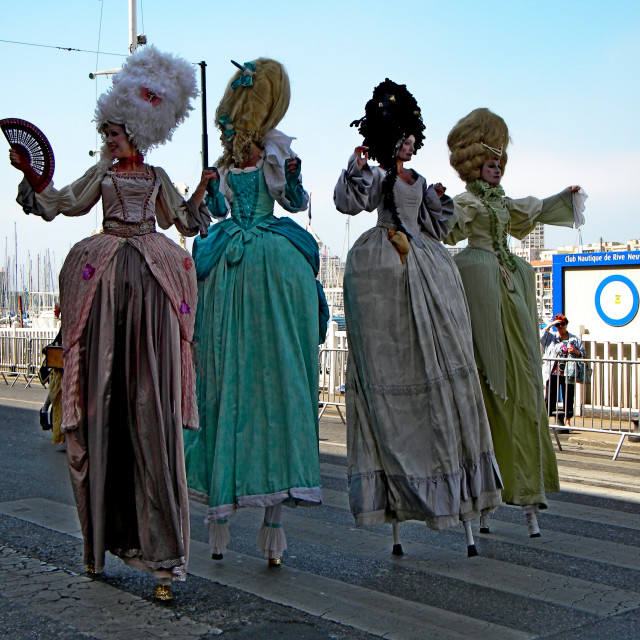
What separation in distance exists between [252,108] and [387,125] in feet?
2.54

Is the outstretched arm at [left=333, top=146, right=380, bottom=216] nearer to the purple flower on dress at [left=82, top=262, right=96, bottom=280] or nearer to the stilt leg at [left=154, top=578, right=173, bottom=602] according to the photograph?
the purple flower on dress at [left=82, top=262, right=96, bottom=280]

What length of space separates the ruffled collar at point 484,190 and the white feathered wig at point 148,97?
2.05 m

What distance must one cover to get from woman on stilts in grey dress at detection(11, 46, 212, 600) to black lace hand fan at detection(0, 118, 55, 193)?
6 cm

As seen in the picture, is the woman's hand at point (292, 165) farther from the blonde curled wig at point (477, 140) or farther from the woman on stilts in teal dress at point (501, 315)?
the blonde curled wig at point (477, 140)

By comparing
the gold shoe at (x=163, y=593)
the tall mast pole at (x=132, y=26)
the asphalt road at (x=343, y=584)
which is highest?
the tall mast pole at (x=132, y=26)

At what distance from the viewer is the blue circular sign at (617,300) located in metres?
13.7

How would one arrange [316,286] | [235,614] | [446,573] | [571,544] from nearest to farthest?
[235,614], [446,573], [316,286], [571,544]

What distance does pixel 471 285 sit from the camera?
569 centimetres

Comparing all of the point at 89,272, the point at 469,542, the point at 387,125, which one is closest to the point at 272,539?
the point at 469,542

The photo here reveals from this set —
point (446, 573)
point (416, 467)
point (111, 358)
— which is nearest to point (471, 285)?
point (416, 467)

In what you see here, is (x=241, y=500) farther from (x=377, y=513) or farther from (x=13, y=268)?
(x=13, y=268)

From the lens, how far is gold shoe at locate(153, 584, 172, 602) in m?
4.12

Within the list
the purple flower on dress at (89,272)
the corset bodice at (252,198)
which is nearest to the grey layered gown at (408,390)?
the corset bodice at (252,198)

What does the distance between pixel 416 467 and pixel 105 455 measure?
163cm
